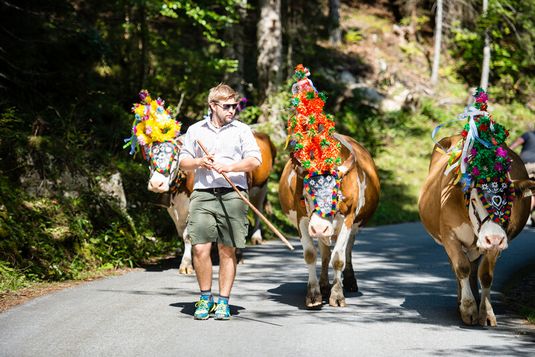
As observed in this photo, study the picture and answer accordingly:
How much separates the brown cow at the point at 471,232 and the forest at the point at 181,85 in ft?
17.4

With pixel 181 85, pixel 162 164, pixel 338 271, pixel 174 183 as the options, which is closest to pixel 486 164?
pixel 338 271

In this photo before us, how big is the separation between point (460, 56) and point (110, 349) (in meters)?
37.2

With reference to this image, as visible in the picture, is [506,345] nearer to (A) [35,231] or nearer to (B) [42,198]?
(A) [35,231]

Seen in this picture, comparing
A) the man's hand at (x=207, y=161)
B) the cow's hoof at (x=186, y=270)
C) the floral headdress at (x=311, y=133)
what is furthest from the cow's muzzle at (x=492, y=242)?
the cow's hoof at (x=186, y=270)

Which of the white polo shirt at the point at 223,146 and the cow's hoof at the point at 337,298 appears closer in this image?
the white polo shirt at the point at 223,146

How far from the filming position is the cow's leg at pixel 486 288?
8586mm

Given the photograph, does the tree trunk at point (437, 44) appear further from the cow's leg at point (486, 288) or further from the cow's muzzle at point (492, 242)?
the cow's muzzle at point (492, 242)

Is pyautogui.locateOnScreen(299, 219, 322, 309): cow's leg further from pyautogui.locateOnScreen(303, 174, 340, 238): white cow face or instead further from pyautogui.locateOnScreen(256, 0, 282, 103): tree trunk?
pyautogui.locateOnScreen(256, 0, 282, 103): tree trunk

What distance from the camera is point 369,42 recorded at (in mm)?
40062

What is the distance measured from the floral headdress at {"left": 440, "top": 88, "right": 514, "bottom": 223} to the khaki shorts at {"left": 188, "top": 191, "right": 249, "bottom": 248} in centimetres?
239

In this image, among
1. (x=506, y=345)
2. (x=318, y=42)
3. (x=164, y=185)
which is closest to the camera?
(x=506, y=345)

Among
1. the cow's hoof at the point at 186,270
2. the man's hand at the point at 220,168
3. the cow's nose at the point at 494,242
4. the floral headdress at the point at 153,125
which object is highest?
the floral headdress at the point at 153,125

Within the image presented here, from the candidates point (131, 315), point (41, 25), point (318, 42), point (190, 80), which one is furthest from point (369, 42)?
point (131, 315)

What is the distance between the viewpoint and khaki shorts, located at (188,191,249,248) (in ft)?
27.8
